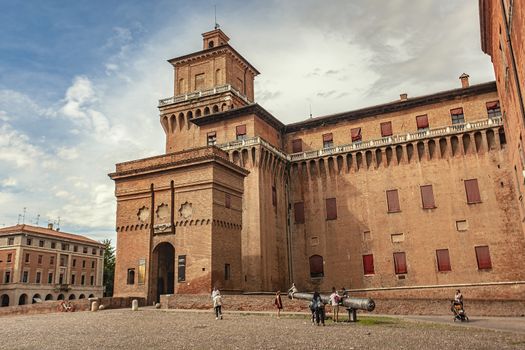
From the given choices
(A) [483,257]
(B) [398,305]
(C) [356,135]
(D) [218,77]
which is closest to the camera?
(B) [398,305]

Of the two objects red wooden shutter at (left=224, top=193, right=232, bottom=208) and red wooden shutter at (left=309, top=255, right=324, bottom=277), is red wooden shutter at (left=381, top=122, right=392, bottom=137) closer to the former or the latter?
red wooden shutter at (left=309, top=255, right=324, bottom=277)

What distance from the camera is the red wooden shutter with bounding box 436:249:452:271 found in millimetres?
33906

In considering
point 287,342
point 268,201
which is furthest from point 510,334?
point 268,201

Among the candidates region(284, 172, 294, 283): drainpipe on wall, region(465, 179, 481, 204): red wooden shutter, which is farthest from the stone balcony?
region(465, 179, 481, 204): red wooden shutter

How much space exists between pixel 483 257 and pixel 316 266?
1236 cm

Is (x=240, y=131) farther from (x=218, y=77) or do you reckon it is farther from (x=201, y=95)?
(x=218, y=77)

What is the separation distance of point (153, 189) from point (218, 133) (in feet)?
37.4

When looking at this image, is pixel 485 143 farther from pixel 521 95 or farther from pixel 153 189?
pixel 153 189

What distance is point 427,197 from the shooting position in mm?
35656

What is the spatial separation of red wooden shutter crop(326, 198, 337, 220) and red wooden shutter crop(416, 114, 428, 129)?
30.0 feet

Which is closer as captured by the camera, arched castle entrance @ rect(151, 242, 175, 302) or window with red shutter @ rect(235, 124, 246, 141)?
arched castle entrance @ rect(151, 242, 175, 302)

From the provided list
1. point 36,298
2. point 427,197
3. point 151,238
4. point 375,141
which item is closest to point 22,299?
point 36,298

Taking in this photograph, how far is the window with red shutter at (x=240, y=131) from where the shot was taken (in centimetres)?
3738

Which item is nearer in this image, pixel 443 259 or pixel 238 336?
pixel 238 336
